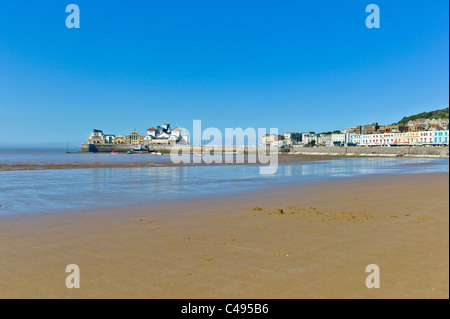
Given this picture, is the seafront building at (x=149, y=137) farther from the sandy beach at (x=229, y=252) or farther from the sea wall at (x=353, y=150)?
the sandy beach at (x=229, y=252)

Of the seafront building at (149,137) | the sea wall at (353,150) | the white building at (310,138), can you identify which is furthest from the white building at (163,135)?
the white building at (310,138)

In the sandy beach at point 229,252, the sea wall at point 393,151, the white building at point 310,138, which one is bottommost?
the sandy beach at point 229,252

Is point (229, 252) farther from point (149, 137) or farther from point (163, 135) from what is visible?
point (149, 137)

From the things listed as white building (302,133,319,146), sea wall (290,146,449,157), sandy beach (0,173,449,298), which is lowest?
sandy beach (0,173,449,298)

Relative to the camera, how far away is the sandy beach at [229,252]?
3.84m

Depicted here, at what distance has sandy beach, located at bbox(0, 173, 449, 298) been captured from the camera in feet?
12.6

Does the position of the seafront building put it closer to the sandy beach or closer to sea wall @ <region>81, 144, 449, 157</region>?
sea wall @ <region>81, 144, 449, 157</region>

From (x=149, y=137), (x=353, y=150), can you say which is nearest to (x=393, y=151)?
(x=353, y=150)

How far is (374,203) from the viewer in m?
10.2

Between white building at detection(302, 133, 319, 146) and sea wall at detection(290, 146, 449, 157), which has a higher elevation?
white building at detection(302, 133, 319, 146)

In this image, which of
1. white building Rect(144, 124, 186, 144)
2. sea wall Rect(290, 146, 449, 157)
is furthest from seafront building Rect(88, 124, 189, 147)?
sea wall Rect(290, 146, 449, 157)
